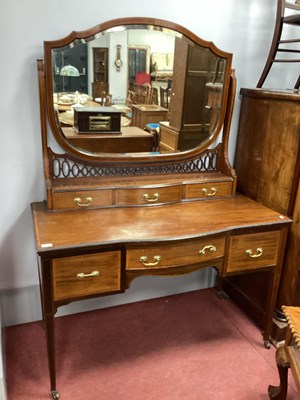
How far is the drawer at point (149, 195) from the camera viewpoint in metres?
1.80

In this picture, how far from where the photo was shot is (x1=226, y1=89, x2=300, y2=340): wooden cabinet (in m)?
1.81

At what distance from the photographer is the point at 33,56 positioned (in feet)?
5.39

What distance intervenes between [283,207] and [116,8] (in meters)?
1.24

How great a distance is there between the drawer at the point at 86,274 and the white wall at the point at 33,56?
56 centimetres

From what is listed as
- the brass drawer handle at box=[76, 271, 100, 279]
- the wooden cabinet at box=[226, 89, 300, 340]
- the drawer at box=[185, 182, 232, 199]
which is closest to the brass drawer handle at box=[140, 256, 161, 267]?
the brass drawer handle at box=[76, 271, 100, 279]

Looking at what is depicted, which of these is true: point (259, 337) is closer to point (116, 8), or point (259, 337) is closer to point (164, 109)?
point (164, 109)

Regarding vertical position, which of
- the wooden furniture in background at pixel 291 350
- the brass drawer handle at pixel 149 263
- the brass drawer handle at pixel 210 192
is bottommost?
the wooden furniture in background at pixel 291 350

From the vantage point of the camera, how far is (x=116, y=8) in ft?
5.58

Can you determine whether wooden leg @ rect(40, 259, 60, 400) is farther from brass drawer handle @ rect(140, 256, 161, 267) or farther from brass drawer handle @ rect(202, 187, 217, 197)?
brass drawer handle @ rect(202, 187, 217, 197)

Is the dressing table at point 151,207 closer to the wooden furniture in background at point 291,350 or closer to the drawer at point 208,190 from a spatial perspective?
the drawer at point 208,190

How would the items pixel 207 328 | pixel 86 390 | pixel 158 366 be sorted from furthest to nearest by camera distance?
1. pixel 207 328
2. pixel 158 366
3. pixel 86 390

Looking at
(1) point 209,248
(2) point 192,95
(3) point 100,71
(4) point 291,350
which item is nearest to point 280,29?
(2) point 192,95

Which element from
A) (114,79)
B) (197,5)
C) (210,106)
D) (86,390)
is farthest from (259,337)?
(197,5)

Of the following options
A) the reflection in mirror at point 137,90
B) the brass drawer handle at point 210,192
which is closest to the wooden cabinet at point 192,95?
the reflection in mirror at point 137,90
